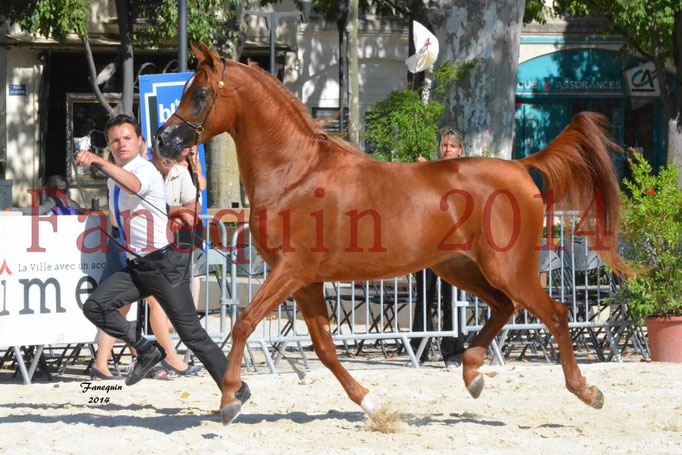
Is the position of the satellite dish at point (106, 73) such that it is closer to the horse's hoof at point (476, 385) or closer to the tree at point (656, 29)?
the tree at point (656, 29)

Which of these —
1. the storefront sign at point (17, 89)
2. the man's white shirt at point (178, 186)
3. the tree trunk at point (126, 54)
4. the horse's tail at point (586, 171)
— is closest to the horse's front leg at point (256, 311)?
the horse's tail at point (586, 171)

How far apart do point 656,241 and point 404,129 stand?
2.67 metres

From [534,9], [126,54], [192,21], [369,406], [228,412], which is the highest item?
[534,9]

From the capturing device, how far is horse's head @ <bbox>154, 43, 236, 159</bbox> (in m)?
6.09

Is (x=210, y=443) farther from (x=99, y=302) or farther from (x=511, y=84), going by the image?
(x=511, y=84)

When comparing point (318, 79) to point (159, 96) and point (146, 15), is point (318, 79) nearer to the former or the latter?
point (146, 15)

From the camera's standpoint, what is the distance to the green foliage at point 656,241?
31.1 ft

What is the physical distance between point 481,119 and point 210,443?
26.0 ft

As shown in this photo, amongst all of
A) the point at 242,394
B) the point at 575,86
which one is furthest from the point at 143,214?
the point at 575,86

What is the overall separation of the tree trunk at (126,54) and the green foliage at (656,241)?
12316 millimetres

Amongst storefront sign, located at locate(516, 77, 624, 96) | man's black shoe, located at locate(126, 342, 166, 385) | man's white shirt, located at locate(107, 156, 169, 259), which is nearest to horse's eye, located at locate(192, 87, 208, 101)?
man's white shirt, located at locate(107, 156, 169, 259)

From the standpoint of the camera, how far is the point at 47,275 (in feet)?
28.0

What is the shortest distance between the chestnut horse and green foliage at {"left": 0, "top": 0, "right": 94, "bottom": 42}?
13.0 m

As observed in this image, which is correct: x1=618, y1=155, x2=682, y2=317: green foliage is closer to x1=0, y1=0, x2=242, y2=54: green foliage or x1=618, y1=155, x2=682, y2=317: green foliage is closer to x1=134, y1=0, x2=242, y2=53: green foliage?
x1=134, y1=0, x2=242, y2=53: green foliage
